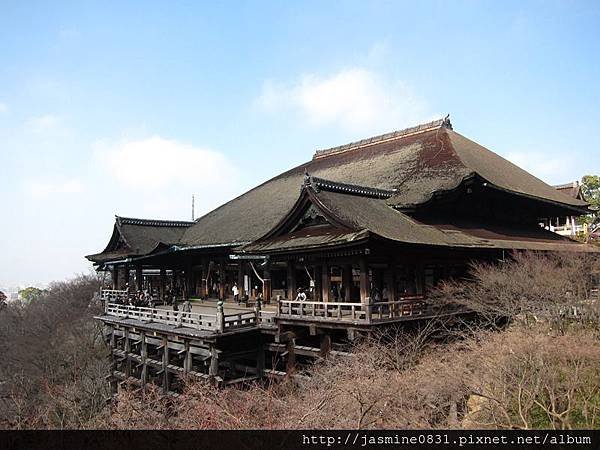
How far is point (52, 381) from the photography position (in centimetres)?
2561

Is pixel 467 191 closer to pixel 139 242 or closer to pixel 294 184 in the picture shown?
pixel 294 184

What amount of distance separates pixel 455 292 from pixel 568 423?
901cm

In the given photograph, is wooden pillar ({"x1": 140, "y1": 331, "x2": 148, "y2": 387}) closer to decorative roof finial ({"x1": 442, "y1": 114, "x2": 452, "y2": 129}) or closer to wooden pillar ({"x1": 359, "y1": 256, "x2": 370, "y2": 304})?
wooden pillar ({"x1": 359, "y1": 256, "x2": 370, "y2": 304})

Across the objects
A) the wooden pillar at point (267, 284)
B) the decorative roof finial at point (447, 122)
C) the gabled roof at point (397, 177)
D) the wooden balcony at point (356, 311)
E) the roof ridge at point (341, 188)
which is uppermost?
the decorative roof finial at point (447, 122)

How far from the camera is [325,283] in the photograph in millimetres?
16500

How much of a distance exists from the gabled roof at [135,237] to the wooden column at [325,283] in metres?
15.7

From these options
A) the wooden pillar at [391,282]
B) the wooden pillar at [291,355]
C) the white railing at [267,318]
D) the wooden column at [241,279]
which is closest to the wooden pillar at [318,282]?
the white railing at [267,318]

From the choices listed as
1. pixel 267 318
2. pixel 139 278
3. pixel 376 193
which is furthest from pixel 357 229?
pixel 139 278

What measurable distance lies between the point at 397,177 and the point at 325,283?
34.8 ft

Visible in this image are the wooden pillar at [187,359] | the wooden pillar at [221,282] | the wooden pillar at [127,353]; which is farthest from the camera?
the wooden pillar at [221,282]

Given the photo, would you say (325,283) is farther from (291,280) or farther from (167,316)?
(167,316)

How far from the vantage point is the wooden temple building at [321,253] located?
15.9 metres

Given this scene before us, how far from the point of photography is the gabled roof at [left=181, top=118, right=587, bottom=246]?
22.4 m

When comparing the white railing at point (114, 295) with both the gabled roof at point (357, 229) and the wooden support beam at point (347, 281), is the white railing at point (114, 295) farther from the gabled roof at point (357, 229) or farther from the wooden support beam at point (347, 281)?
the wooden support beam at point (347, 281)
